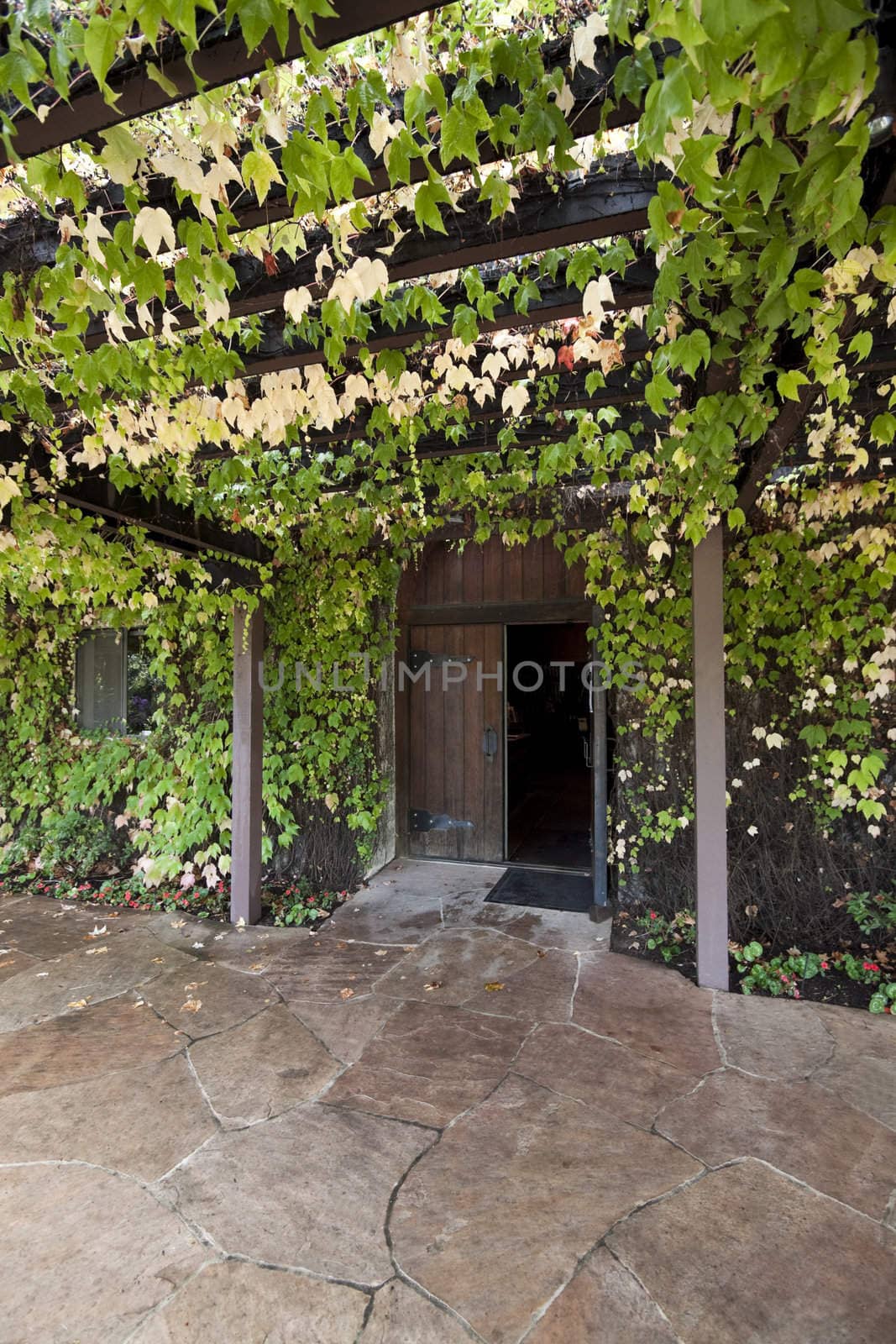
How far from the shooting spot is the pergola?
1.08m

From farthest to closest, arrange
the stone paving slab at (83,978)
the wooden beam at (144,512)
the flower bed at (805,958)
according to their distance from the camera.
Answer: the flower bed at (805,958)
the stone paving slab at (83,978)
the wooden beam at (144,512)

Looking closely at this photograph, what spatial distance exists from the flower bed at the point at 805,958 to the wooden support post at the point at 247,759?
87.0 inches

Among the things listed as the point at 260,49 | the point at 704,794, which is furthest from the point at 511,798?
the point at 260,49

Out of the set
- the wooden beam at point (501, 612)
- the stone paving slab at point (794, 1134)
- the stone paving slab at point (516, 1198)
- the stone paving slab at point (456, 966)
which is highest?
Answer: the wooden beam at point (501, 612)

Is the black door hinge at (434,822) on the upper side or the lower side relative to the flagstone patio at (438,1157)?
upper

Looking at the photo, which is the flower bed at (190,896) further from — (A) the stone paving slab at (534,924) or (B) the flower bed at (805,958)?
(B) the flower bed at (805,958)

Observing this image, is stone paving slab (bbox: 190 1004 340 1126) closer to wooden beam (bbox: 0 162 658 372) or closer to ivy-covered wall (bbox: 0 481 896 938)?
ivy-covered wall (bbox: 0 481 896 938)

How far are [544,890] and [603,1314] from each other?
A: 2.85 metres

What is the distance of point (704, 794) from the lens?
10.0 ft

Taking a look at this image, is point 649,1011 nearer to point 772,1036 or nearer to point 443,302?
point 772,1036

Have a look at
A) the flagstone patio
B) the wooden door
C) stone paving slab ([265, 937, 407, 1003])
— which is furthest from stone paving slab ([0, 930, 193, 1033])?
the wooden door

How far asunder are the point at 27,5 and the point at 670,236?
1.11 metres

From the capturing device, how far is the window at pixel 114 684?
4.98 metres

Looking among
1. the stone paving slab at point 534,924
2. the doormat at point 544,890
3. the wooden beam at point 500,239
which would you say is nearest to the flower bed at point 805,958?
the stone paving slab at point 534,924
